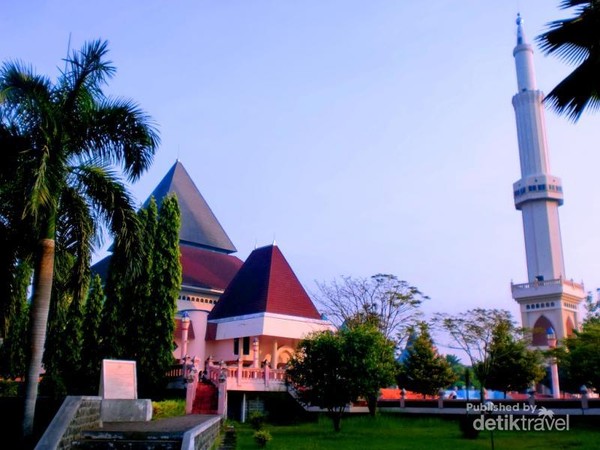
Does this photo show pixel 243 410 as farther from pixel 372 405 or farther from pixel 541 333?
pixel 541 333

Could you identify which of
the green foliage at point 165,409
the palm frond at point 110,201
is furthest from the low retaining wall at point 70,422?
the green foliage at point 165,409

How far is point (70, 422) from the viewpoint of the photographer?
27.8ft

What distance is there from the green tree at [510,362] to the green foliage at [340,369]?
9.16m

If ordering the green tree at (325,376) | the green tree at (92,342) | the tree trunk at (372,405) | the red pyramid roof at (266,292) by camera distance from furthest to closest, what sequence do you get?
the red pyramid roof at (266,292), the tree trunk at (372,405), the green tree at (92,342), the green tree at (325,376)

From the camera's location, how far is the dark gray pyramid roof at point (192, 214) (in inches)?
1499

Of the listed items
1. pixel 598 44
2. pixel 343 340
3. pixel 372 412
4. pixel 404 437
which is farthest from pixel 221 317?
pixel 598 44

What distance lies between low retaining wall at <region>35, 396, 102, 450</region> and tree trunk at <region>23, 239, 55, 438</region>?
95 centimetres

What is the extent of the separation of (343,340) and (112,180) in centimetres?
1115

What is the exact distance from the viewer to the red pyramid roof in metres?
29.3

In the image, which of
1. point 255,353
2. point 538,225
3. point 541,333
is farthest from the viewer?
point 538,225

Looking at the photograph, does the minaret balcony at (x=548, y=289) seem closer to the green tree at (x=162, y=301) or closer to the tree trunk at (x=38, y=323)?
the green tree at (x=162, y=301)

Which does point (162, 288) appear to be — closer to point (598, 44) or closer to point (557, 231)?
point (598, 44)

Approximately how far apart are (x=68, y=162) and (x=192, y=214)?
2769 centimetres

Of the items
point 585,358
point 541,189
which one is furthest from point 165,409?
point 541,189
